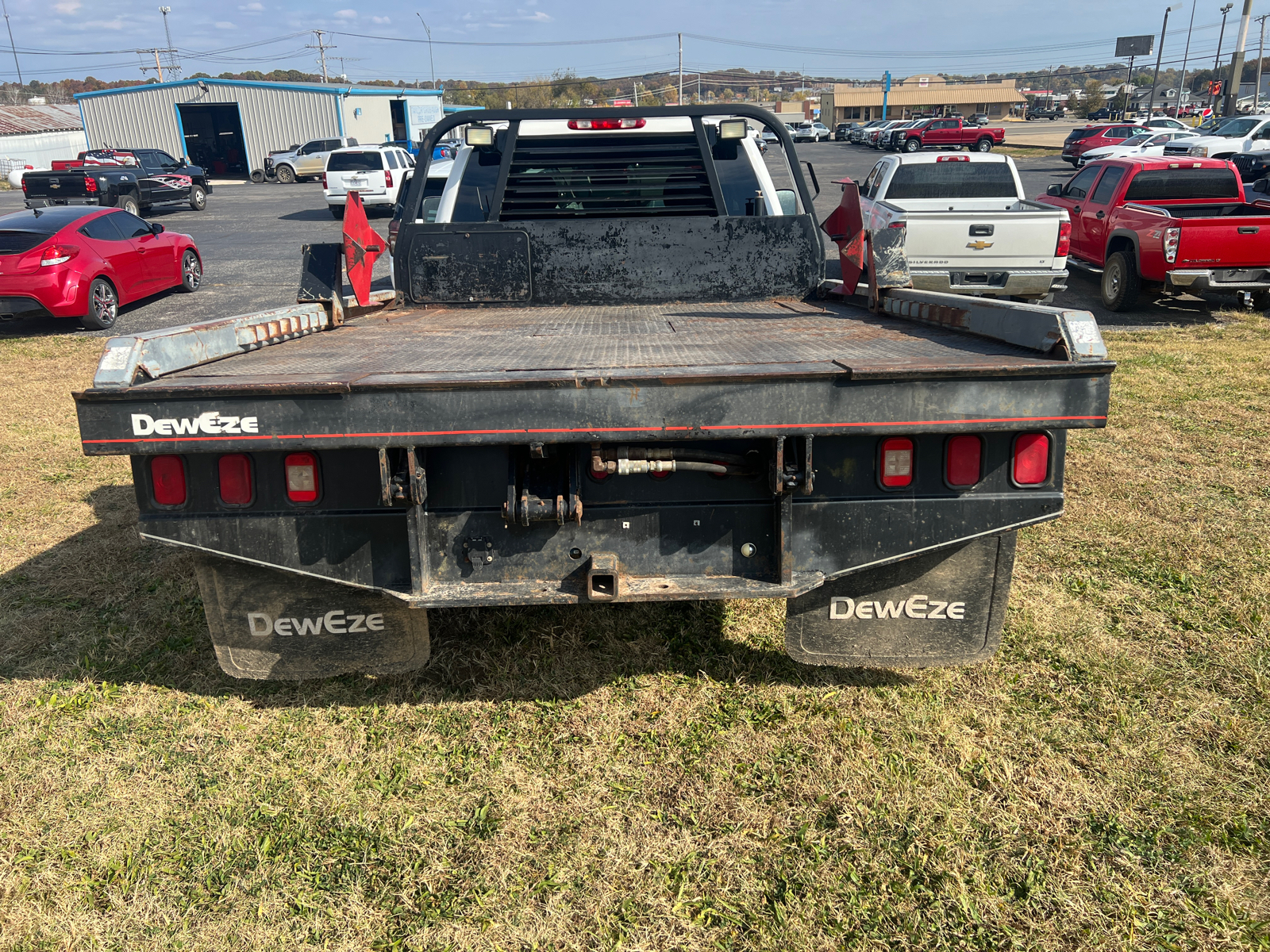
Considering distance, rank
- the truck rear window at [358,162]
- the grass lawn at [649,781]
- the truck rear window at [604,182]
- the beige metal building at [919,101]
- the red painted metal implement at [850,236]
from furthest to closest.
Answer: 1. the beige metal building at [919,101]
2. the truck rear window at [358,162]
3. the truck rear window at [604,182]
4. the red painted metal implement at [850,236]
5. the grass lawn at [649,781]

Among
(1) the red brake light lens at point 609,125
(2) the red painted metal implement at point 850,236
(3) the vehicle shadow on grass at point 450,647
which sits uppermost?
(1) the red brake light lens at point 609,125

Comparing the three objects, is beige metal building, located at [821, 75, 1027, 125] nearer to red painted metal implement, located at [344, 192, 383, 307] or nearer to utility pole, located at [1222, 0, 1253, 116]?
utility pole, located at [1222, 0, 1253, 116]

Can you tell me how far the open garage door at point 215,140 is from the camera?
49.5 m

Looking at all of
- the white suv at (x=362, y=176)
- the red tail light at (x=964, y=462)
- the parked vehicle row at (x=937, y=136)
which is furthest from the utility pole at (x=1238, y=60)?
the red tail light at (x=964, y=462)

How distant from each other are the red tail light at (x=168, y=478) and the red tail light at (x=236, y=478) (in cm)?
12

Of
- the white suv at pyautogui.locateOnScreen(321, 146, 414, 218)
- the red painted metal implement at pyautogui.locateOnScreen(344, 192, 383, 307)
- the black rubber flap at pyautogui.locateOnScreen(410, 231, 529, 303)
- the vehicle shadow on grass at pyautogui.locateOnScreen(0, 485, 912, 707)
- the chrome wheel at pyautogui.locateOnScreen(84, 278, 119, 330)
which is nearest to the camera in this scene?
the vehicle shadow on grass at pyautogui.locateOnScreen(0, 485, 912, 707)

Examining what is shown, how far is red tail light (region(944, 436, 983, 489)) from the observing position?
9.02ft

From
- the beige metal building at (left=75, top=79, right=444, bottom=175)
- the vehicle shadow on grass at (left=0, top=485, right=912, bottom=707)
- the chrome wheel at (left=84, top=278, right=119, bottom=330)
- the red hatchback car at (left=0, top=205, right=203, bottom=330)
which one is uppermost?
the beige metal building at (left=75, top=79, right=444, bottom=175)

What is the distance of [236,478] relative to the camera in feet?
9.04

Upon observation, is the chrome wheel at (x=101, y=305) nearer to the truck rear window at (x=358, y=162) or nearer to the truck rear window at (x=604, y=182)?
the truck rear window at (x=604, y=182)

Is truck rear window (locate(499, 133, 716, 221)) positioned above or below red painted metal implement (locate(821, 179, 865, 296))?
above

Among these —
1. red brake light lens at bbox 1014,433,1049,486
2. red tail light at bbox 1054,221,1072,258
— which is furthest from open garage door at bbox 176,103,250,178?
red brake light lens at bbox 1014,433,1049,486

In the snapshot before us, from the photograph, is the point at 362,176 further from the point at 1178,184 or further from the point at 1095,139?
the point at 1095,139

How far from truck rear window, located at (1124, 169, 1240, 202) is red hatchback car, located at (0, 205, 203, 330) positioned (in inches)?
533
